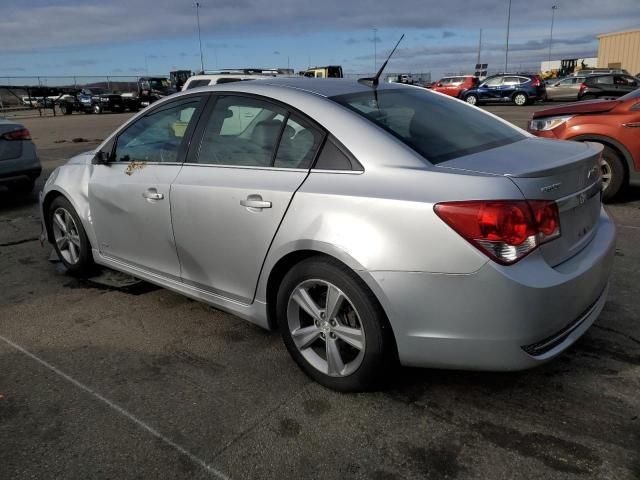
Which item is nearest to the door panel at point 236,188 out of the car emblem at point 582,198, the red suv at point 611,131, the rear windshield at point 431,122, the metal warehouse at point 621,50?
the rear windshield at point 431,122

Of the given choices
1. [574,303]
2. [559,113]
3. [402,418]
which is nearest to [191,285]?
[402,418]

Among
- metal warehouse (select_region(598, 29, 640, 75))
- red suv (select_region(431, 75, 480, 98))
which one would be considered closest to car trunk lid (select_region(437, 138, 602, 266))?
red suv (select_region(431, 75, 480, 98))

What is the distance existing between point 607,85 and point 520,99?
4567 millimetres

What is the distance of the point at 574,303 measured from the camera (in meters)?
2.48

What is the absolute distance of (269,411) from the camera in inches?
→ 107

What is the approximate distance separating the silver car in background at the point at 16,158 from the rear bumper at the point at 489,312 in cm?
666

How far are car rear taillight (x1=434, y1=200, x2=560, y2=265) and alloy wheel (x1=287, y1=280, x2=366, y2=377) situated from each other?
2.11ft

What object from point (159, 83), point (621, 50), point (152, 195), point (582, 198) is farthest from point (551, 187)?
point (621, 50)

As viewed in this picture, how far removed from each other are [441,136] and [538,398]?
141 centimetres

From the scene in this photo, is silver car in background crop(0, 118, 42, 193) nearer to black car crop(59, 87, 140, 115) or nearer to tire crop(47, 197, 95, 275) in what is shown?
tire crop(47, 197, 95, 275)

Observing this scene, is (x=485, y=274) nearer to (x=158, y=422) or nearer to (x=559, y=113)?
(x=158, y=422)

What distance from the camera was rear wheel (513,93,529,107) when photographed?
29391mm

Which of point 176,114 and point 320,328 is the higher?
point 176,114

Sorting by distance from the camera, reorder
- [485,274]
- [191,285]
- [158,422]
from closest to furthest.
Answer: [485,274]
[158,422]
[191,285]
